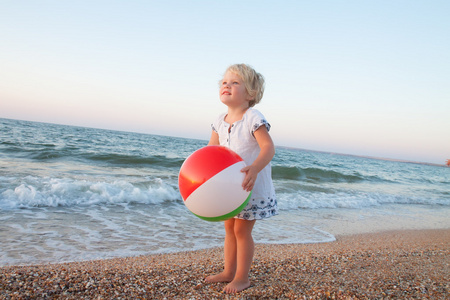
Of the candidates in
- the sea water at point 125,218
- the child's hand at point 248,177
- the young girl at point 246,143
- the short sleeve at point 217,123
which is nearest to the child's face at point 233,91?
the young girl at point 246,143

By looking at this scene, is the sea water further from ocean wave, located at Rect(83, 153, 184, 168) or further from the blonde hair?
ocean wave, located at Rect(83, 153, 184, 168)

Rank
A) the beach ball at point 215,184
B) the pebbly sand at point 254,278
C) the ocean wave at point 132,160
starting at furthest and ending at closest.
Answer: the ocean wave at point 132,160, the pebbly sand at point 254,278, the beach ball at point 215,184

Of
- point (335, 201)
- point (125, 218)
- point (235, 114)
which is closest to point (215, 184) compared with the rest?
point (235, 114)

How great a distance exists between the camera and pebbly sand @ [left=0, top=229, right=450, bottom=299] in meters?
2.46

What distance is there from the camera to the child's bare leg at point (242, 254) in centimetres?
263

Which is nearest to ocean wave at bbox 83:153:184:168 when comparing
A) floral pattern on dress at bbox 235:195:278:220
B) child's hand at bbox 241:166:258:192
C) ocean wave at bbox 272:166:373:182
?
ocean wave at bbox 272:166:373:182

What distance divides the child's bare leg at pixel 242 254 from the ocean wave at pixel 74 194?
16.4ft

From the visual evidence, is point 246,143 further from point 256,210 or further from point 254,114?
point 256,210

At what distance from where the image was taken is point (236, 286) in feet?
8.68

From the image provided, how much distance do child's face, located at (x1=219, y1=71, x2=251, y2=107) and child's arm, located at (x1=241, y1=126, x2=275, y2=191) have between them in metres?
0.33

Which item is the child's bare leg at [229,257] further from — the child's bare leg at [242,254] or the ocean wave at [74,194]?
the ocean wave at [74,194]

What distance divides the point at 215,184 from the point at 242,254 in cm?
82

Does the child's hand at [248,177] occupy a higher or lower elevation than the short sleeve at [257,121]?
lower

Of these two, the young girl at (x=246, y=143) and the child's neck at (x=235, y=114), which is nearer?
the young girl at (x=246, y=143)
